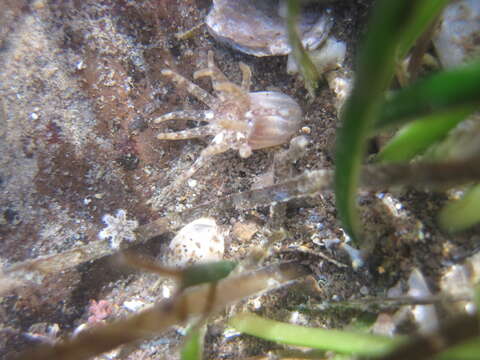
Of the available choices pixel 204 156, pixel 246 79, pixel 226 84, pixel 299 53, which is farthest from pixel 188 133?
pixel 299 53

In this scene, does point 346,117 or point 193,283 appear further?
point 193,283

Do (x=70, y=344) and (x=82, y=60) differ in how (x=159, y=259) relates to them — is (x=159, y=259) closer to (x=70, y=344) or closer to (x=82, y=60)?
(x=70, y=344)

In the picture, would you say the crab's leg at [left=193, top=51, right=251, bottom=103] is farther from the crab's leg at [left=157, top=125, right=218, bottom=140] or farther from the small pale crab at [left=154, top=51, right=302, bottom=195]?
the crab's leg at [left=157, top=125, right=218, bottom=140]

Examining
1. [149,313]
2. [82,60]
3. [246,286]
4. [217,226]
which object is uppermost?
[82,60]

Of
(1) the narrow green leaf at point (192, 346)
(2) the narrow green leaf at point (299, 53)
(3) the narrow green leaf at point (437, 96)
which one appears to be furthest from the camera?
(2) the narrow green leaf at point (299, 53)

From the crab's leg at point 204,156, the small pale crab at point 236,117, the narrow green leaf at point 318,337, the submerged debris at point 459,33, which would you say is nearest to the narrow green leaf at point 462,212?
the narrow green leaf at point 318,337

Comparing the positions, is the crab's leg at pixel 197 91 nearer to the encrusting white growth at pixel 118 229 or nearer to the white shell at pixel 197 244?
the white shell at pixel 197 244

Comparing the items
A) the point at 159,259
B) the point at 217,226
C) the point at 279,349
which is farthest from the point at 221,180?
the point at 279,349
